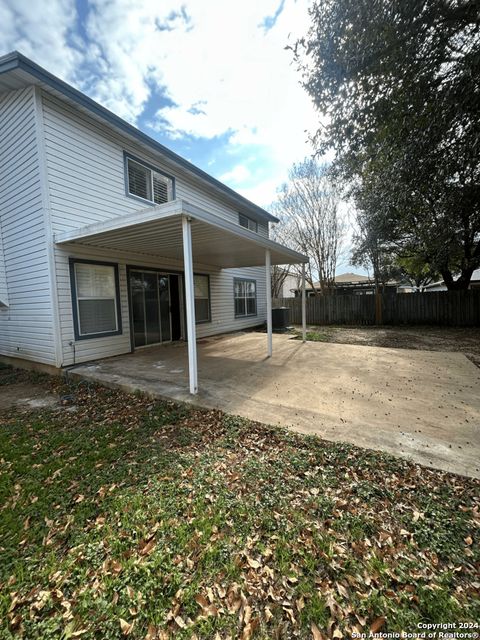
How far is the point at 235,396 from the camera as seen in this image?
4297mm

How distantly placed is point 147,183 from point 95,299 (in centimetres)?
373

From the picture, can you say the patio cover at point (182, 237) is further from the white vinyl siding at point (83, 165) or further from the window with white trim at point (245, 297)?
the window with white trim at point (245, 297)

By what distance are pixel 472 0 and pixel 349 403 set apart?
5818mm

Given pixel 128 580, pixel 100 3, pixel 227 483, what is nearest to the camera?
pixel 128 580

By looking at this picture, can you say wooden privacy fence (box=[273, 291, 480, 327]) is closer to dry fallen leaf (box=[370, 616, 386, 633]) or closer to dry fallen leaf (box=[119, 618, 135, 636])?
dry fallen leaf (box=[370, 616, 386, 633])

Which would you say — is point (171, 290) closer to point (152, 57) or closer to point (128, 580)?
point (152, 57)

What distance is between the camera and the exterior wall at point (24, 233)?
18.8ft

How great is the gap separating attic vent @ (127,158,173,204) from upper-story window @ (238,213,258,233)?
4.62 m

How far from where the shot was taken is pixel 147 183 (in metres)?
7.90

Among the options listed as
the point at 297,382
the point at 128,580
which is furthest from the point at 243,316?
the point at 128,580

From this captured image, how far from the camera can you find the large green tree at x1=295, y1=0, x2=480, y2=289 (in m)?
4.20

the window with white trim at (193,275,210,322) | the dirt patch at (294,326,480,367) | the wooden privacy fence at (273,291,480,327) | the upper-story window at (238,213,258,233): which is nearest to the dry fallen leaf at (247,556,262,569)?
the dirt patch at (294,326,480,367)

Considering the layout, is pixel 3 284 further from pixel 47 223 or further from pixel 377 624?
pixel 377 624

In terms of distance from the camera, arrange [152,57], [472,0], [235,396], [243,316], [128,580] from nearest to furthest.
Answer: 1. [128,580]
2. [472,0]
3. [235,396]
4. [152,57]
5. [243,316]
